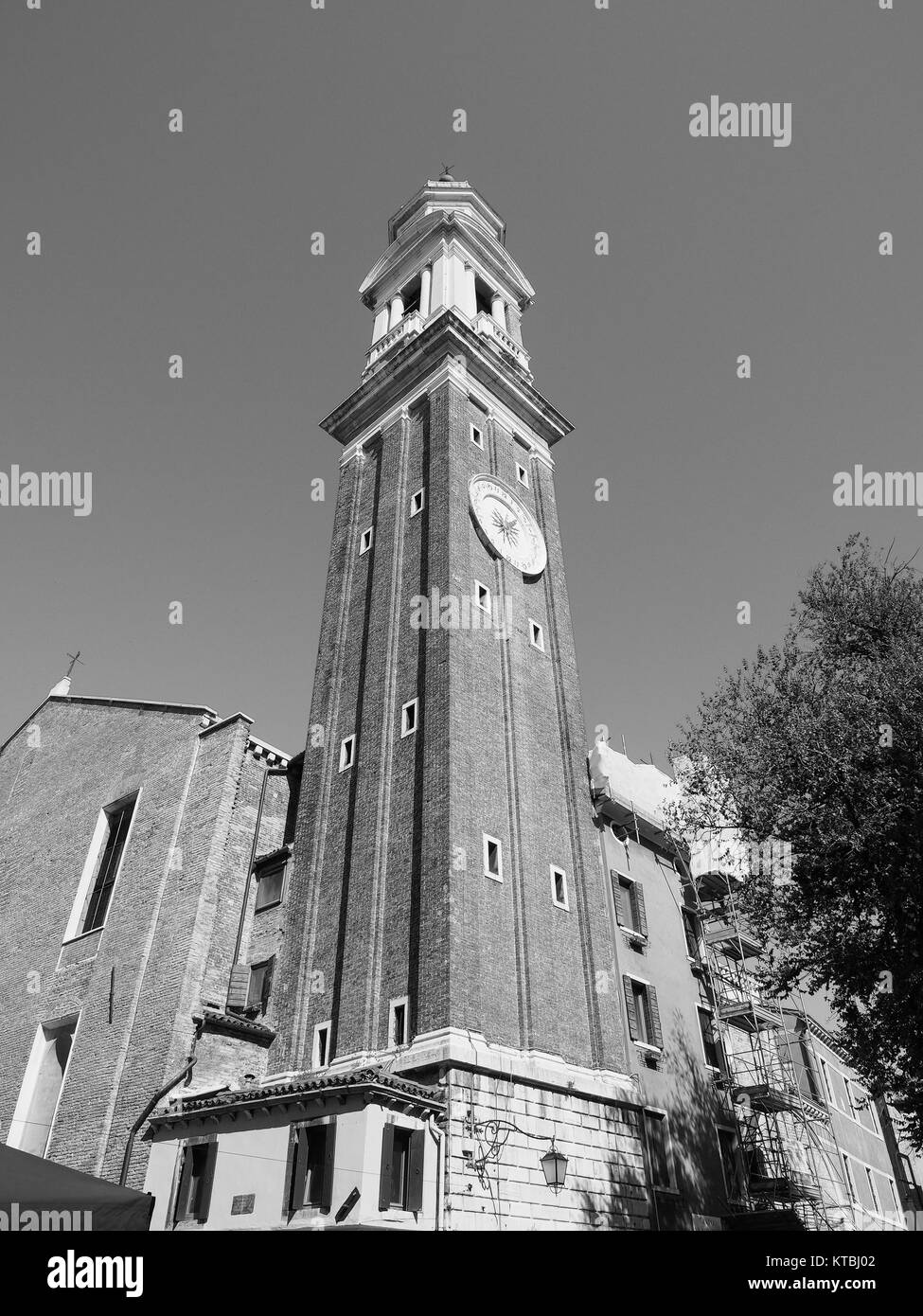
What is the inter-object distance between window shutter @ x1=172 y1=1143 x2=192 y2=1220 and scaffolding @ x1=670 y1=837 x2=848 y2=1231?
15.4 metres

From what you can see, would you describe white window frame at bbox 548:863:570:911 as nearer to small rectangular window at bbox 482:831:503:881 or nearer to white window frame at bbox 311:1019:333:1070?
small rectangular window at bbox 482:831:503:881

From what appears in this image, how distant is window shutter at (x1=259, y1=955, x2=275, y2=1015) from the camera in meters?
23.9

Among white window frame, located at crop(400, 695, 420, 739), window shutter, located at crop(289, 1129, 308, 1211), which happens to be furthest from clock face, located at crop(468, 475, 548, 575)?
window shutter, located at crop(289, 1129, 308, 1211)

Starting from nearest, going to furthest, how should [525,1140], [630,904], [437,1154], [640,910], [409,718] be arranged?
1. [437,1154]
2. [525,1140]
3. [409,718]
4. [640,910]
5. [630,904]

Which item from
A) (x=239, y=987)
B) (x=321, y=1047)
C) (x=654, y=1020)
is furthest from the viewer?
(x=654, y=1020)

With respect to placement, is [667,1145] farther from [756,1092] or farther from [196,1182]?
[196,1182]

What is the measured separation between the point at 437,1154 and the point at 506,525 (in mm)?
19809

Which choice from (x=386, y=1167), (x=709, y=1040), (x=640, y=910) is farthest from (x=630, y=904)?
(x=386, y=1167)

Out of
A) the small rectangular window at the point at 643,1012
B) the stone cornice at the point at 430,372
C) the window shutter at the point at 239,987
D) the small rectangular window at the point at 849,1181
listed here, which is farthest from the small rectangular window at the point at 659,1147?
the stone cornice at the point at 430,372

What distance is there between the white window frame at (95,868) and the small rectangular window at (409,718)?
1023 cm

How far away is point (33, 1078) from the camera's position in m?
26.4
